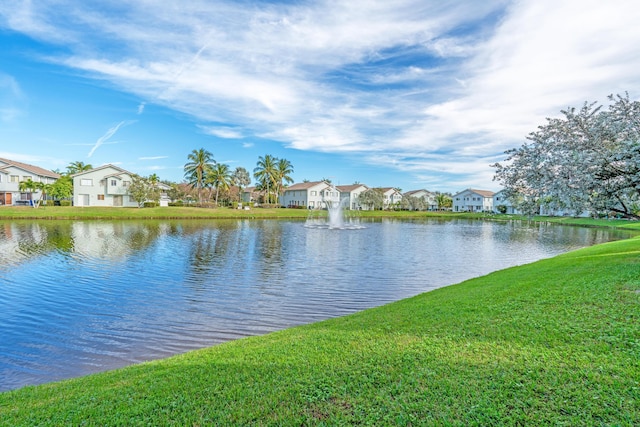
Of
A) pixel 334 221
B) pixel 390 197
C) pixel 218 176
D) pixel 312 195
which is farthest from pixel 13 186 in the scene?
pixel 390 197

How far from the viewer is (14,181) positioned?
6131 centimetres

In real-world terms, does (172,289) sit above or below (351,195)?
below

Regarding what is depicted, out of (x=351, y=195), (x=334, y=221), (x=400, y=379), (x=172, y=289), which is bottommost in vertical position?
(x=172, y=289)

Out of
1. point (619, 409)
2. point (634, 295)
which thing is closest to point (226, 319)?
point (619, 409)

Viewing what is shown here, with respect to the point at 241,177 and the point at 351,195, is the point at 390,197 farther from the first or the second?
the point at 241,177

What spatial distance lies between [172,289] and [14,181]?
66.1 meters

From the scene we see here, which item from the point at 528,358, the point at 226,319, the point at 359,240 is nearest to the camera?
the point at 528,358

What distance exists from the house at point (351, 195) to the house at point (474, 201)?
119 ft

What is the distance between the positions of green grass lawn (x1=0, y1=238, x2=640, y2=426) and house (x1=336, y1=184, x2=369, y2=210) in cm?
9084

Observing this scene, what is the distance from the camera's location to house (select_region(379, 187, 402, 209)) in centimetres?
10268

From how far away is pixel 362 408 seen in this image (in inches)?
169

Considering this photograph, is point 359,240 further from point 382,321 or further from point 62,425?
point 62,425

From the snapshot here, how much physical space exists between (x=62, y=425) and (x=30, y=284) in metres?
14.2

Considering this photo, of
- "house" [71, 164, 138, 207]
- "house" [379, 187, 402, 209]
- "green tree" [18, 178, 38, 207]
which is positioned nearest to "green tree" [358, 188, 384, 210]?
"house" [379, 187, 402, 209]
